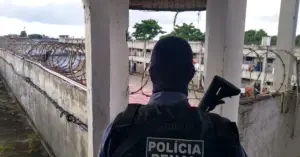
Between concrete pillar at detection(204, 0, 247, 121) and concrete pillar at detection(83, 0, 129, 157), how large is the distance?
27.5 inches

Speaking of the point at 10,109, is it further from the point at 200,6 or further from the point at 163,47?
the point at 163,47

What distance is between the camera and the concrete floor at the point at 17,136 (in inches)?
226

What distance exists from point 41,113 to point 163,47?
17.6 feet

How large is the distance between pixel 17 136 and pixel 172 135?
691 cm

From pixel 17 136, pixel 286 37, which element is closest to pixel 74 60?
pixel 286 37

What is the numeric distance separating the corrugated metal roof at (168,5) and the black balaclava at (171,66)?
6.73 feet

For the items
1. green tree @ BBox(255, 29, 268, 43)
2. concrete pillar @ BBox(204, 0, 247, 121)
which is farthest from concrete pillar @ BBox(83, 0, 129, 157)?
green tree @ BBox(255, 29, 268, 43)

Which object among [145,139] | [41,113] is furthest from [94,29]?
[41,113]

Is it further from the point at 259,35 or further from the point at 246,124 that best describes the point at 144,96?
the point at 259,35

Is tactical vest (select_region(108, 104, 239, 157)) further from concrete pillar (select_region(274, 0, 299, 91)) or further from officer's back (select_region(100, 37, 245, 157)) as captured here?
concrete pillar (select_region(274, 0, 299, 91))

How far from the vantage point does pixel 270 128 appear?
3676 millimetres

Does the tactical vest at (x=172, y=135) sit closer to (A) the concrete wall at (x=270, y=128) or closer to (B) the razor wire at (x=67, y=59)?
(A) the concrete wall at (x=270, y=128)

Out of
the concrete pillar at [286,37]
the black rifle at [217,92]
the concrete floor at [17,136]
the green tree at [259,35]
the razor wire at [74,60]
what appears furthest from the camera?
the green tree at [259,35]

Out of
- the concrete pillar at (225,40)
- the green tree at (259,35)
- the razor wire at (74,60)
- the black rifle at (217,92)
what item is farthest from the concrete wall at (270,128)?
the green tree at (259,35)
